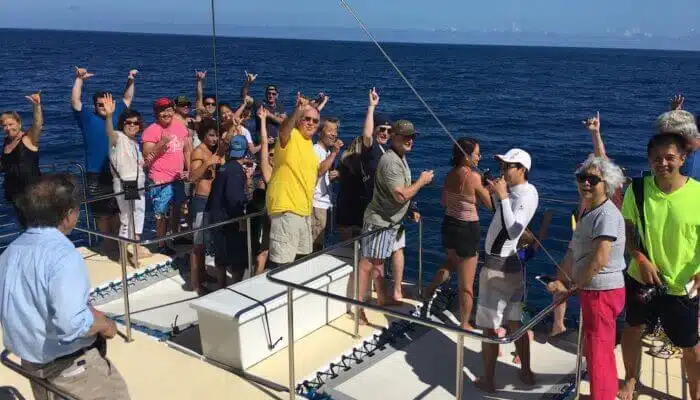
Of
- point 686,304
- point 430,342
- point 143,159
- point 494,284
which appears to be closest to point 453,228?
point 494,284

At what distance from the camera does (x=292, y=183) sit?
5227mm

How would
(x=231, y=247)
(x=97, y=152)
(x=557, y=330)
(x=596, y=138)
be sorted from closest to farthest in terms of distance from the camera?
(x=596, y=138), (x=557, y=330), (x=231, y=247), (x=97, y=152)

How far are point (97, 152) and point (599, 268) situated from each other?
17.6 ft

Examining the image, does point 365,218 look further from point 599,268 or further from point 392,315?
point 599,268

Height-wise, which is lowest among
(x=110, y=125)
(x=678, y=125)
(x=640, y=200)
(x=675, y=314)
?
(x=675, y=314)

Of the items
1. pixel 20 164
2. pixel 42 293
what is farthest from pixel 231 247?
pixel 42 293

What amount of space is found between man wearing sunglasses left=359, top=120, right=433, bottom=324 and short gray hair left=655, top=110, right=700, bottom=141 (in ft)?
5.56

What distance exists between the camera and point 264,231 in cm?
610

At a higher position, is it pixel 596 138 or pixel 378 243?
pixel 596 138

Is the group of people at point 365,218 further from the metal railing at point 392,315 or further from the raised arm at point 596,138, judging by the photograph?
the metal railing at point 392,315

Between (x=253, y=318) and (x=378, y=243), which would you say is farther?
(x=378, y=243)

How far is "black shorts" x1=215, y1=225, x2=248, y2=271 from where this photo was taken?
19.7 ft

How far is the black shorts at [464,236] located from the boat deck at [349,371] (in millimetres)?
874

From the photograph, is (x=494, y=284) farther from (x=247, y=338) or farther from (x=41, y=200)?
(x=41, y=200)
